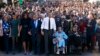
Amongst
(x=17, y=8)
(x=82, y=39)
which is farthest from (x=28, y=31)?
(x=82, y=39)

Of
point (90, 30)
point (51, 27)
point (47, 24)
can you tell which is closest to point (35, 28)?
point (47, 24)

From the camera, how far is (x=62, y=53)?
13812 mm

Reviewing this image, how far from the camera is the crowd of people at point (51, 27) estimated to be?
13859 mm

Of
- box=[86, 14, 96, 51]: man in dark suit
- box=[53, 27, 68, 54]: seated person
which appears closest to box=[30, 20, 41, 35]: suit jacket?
box=[53, 27, 68, 54]: seated person

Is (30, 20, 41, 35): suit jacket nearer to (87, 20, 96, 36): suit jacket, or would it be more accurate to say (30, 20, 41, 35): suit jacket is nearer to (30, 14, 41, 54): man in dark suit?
(30, 14, 41, 54): man in dark suit

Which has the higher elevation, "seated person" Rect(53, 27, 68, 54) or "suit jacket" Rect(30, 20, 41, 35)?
"suit jacket" Rect(30, 20, 41, 35)

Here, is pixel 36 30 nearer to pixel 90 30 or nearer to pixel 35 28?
pixel 35 28

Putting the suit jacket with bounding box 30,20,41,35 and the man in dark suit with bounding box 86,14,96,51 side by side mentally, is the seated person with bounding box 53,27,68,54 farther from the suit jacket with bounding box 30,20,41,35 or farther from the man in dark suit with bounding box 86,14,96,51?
the man in dark suit with bounding box 86,14,96,51

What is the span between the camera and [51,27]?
13.8 m

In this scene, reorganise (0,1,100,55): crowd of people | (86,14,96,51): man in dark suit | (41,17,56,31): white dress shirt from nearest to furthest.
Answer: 1. (41,17,56,31): white dress shirt
2. (0,1,100,55): crowd of people
3. (86,14,96,51): man in dark suit

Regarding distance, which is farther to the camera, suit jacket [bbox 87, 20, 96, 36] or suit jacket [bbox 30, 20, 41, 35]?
suit jacket [bbox 87, 20, 96, 36]

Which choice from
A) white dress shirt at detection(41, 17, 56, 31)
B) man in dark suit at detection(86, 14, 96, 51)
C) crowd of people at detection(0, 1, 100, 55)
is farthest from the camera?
man in dark suit at detection(86, 14, 96, 51)

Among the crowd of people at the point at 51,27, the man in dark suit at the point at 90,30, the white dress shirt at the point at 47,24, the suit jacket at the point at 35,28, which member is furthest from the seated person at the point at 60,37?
the man in dark suit at the point at 90,30

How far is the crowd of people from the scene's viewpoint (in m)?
13.9
